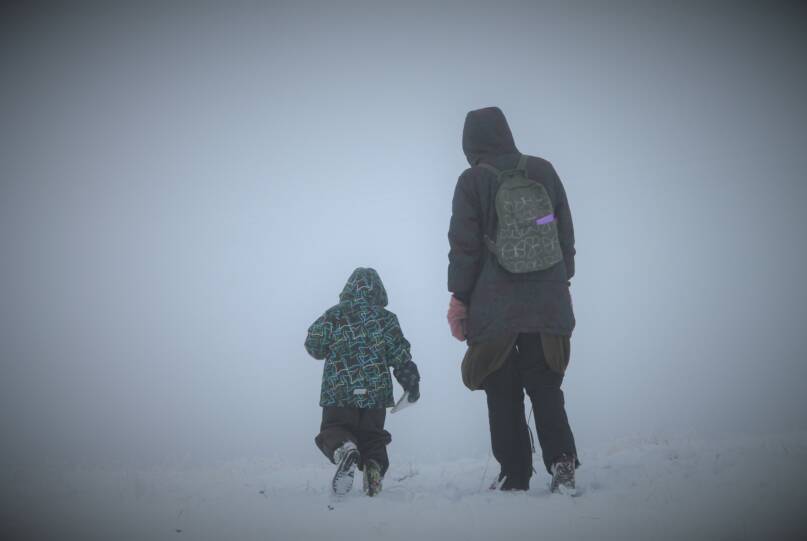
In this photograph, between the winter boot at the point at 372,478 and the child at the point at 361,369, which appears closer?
the winter boot at the point at 372,478

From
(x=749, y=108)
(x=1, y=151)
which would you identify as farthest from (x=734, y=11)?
(x=1, y=151)

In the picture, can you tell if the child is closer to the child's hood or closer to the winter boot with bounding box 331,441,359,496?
the child's hood

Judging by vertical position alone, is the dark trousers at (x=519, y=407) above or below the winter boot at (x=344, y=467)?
above

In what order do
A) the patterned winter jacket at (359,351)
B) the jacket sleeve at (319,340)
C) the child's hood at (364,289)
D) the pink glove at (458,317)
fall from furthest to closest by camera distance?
the child's hood at (364,289)
the jacket sleeve at (319,340)
the patterned winter jacket at (359,351)
the pink glove at (458,317)

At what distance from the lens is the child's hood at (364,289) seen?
415 cm

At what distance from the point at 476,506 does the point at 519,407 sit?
2.69ft

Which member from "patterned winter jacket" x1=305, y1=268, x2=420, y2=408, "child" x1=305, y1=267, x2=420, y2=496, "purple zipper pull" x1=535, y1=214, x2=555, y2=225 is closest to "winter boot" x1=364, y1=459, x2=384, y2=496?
"child" x1=305, y1=267, x2=420, y2=496

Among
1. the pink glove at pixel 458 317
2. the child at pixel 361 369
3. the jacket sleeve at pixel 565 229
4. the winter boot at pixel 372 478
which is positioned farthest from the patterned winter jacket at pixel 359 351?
the jacket sleeve at pixel 565 229

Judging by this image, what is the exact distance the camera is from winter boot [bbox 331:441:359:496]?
3.11 meters

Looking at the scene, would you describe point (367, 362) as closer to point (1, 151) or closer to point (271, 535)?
Result: point (271, 535)

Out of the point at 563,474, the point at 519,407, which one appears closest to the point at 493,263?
the point at 519,407

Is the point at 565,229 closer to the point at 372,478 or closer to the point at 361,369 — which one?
the point at 361,369

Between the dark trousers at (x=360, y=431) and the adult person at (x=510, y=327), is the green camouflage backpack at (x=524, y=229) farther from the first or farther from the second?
the dark trousers at (x=360, y=431)

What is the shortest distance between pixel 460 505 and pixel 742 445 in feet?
8.88
